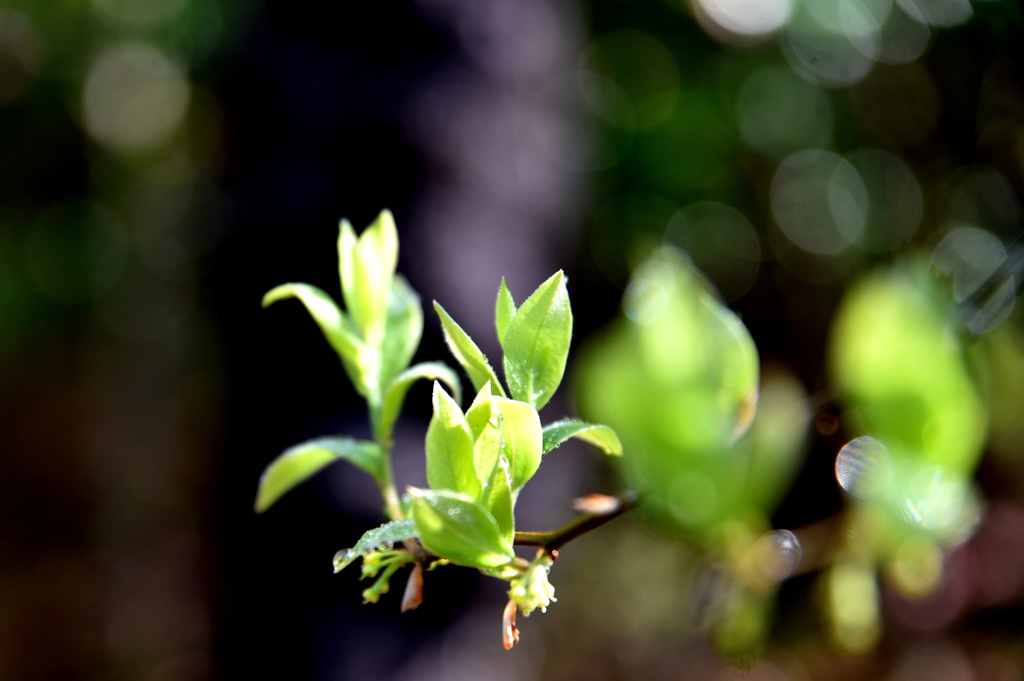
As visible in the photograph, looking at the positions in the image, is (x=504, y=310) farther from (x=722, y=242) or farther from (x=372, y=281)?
(x=722, y=242)

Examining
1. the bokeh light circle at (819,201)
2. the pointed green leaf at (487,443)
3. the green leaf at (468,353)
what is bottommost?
the bokeh light circle at (819,201)

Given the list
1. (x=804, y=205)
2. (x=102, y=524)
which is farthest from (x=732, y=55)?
(x=102, y=524)

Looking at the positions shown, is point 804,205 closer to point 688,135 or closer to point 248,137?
point 688,135

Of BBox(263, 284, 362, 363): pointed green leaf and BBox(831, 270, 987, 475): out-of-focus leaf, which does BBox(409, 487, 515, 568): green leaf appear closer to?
BBox(263, 284, 362, 363): pointed green leaf

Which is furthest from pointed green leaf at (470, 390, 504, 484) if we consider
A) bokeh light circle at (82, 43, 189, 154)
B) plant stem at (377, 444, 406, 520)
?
bokeh light circle at (82, 43, 189, 154)

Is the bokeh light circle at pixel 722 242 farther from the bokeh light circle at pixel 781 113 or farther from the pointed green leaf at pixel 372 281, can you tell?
the pointed green leaf at pixel 372 281

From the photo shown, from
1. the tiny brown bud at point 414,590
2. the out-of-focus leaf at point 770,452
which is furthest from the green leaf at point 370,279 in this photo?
the out-of-focus leaf at point 770,452

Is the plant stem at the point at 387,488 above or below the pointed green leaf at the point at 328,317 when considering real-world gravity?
below

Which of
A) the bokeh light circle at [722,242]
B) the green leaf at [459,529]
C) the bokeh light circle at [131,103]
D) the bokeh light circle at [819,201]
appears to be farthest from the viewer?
the bokeh light circle at [131,103]

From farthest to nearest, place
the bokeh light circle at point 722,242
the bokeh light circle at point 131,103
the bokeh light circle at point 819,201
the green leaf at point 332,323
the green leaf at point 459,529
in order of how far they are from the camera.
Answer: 1. the bokeh light circle at point 131,103
2. the bokeh light circle at point 722,242
3. the bokeh light circle at point 819,201
4. the green leaf at point 332,323
5. the green leaf at point 459,529

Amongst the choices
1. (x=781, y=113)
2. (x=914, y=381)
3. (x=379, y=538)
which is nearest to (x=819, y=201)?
(x=781, y=113)
